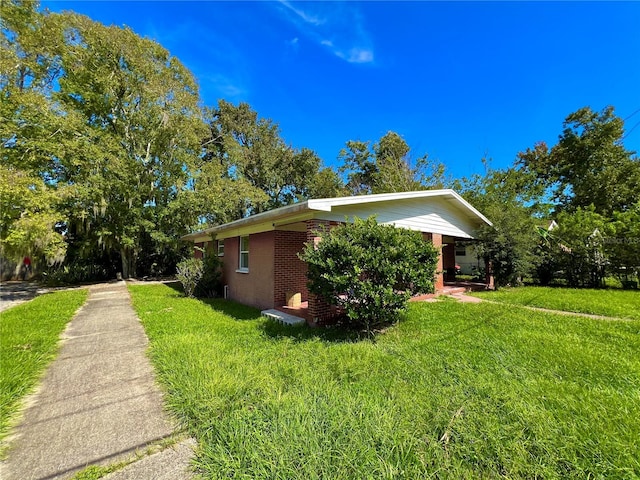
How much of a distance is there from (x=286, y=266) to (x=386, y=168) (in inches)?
718

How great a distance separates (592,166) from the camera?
21.5 m

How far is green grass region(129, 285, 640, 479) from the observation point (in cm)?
206

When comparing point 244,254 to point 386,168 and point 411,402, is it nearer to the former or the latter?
point 411,402

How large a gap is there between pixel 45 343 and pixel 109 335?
3.03ft

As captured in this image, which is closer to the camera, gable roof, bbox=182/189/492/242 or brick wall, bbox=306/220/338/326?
gable roof, bbox=182/189/492/242

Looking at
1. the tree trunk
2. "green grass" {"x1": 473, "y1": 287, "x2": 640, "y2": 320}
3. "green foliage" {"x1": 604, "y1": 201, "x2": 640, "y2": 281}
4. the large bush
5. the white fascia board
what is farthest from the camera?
the tree trunk

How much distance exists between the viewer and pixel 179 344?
4656 mm

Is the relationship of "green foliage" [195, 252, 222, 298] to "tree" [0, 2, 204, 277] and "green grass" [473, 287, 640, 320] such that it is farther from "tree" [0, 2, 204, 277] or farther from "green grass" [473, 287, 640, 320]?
"green grass" [473, 287, 640, 320]

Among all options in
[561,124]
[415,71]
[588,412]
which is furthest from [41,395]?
[561,124]

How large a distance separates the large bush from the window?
4547 millimetres

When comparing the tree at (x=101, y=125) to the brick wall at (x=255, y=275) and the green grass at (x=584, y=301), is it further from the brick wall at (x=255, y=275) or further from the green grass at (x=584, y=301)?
the green grass at (x=584, y=301)

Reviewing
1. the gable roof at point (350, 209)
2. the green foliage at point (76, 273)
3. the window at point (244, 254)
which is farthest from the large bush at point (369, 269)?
the green foliage at point (76, 273)

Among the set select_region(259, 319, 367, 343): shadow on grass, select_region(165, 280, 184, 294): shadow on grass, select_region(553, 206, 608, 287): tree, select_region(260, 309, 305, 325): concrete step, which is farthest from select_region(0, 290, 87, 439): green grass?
select_region(553, 206, 608, 287): tree

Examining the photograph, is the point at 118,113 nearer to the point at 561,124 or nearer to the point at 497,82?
the point at 497,82
